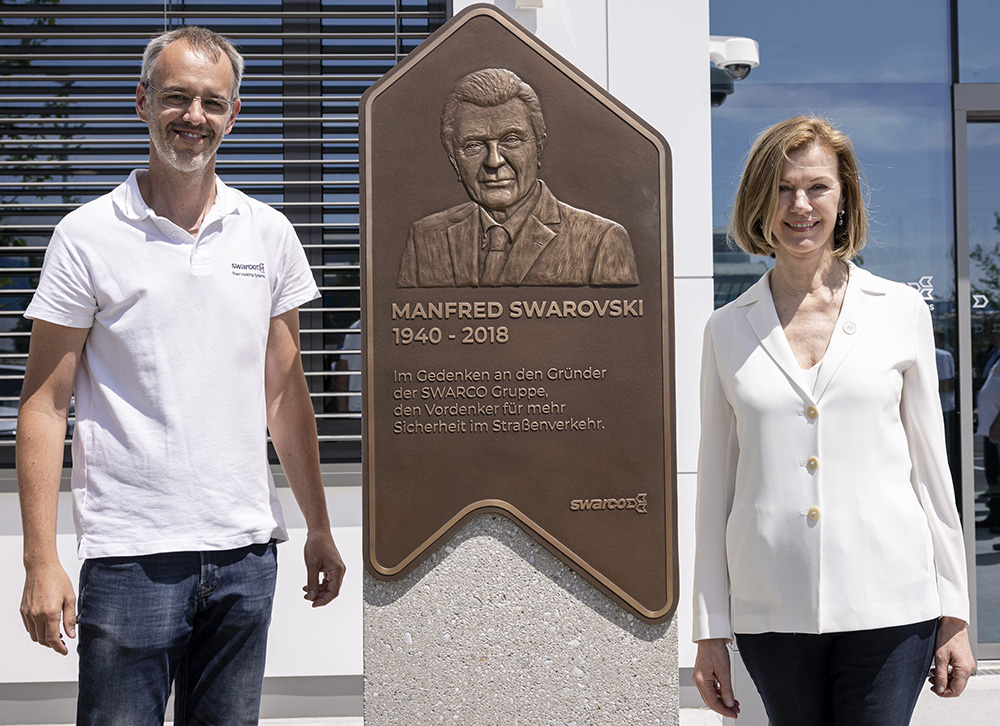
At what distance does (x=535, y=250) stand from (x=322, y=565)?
41.2 inches

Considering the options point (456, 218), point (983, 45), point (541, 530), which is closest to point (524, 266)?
point (456, 218)

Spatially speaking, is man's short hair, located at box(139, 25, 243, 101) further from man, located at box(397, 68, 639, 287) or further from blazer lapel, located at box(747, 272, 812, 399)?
blazer lapel, located at box(747, 272, 812, 399)

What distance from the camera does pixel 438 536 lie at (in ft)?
8.08

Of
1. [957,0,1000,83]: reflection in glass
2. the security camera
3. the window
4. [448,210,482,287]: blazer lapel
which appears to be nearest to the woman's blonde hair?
[448,210,482,287]: blazer lapel

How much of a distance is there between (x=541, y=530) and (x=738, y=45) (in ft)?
10.8

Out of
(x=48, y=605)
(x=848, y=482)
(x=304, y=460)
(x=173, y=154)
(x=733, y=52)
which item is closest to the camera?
(x=848, y=482)

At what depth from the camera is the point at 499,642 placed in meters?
2.50

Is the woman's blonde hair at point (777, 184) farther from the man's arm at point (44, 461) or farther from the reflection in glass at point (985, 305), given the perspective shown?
the reflection in glass at point (985, 305)

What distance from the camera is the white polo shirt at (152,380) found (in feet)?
6.57

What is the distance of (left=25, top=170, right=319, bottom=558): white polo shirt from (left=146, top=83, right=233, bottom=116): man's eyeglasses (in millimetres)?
211

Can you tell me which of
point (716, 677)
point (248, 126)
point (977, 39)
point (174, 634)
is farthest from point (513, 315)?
point (977, 39)

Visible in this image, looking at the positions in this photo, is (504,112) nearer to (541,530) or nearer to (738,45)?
(541,530)

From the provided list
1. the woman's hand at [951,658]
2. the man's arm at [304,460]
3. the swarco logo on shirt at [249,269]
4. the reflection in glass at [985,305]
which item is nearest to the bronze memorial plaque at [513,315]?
the man's arm at [304,460]

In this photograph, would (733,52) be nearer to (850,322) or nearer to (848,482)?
(850,322)
